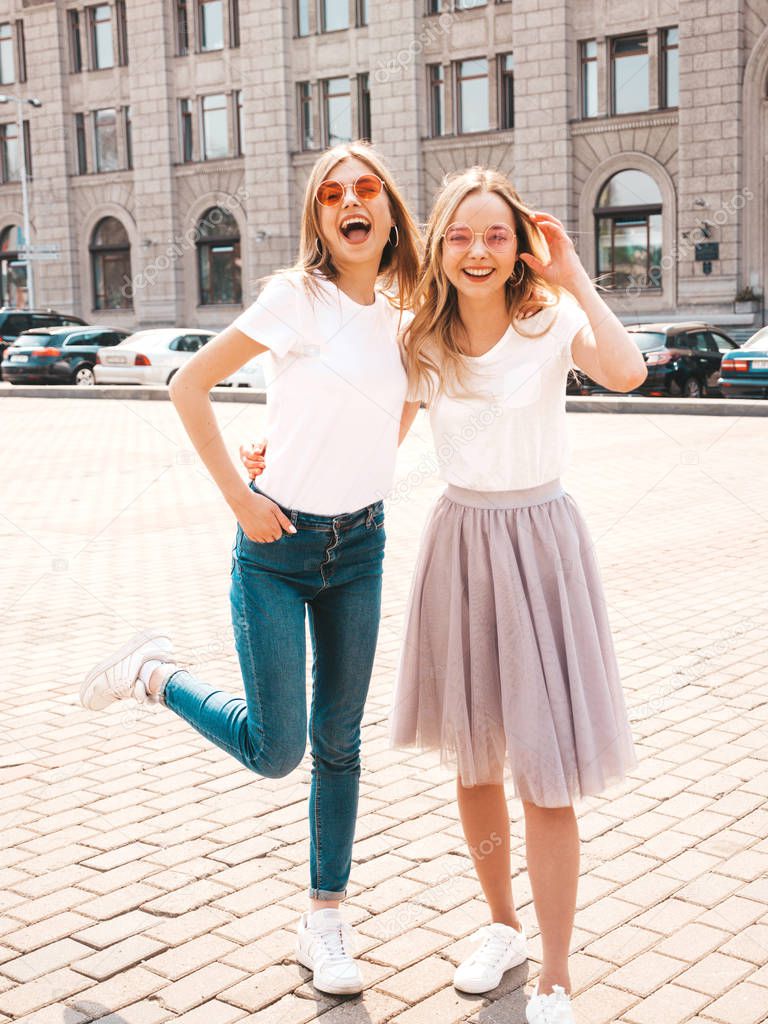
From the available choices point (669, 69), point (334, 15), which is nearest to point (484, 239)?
point (669, 69)

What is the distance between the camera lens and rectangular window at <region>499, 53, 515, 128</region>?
37.9 metres

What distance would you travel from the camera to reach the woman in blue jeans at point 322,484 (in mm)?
3053

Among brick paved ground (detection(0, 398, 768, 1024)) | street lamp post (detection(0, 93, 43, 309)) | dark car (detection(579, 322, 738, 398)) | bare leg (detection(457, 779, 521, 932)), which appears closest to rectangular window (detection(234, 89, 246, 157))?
street lamp post (detection(0, 93, 43, 309))

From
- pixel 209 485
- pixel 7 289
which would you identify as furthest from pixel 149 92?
pixel 209 485

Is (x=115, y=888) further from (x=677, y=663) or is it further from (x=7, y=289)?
(x=7, y=289)

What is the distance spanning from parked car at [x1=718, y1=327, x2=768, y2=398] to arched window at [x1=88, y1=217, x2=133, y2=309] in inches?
1175

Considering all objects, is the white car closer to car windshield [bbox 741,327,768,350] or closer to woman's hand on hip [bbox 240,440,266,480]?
car windshield [bbox 741,327,768,350]

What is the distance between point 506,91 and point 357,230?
37035mm

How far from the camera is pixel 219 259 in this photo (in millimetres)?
44438

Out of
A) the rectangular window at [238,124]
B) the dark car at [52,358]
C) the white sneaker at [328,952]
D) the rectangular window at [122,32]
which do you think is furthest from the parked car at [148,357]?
the white sneaker at [328,952]

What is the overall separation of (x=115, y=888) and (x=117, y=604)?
4.12m

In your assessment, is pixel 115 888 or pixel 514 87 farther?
pixel 514 87

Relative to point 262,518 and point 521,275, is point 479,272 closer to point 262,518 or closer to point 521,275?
point 521,275

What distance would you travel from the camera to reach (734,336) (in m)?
33.8
